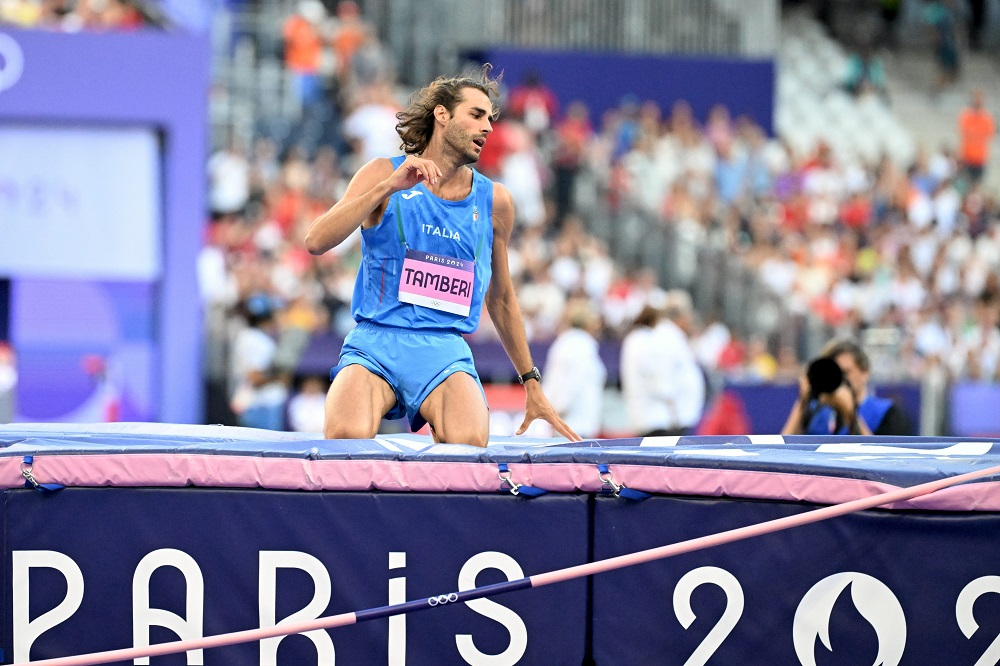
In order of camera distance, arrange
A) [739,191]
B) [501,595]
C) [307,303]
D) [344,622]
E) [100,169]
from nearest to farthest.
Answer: [344,622] < [501,595] < [100,169] < [307,303] < [739,191]

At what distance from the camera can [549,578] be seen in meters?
3.44

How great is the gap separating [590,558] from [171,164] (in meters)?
8.87

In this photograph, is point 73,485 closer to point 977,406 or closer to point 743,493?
point 743,493

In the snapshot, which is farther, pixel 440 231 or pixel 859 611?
pixel 440 231

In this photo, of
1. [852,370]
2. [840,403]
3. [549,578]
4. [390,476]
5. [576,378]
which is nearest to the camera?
[549,578]

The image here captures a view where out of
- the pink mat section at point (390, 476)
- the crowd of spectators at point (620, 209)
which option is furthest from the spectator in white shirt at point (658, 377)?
the pink mat section at point (390, 476)

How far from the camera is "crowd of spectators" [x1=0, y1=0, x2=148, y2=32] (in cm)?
1130

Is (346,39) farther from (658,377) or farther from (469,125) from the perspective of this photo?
(469,125)

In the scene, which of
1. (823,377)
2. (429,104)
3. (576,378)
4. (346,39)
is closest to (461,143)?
(429,104)

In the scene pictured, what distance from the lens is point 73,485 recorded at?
150 inches

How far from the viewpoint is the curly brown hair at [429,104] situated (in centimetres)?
465

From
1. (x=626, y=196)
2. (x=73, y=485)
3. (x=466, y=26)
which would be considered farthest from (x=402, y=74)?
(x=73, y=485)

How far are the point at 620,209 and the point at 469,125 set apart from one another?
11369mm

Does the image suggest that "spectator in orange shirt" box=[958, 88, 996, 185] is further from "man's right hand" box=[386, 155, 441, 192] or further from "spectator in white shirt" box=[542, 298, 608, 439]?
"man's right hand" box=[386, 155, 441, 192]
